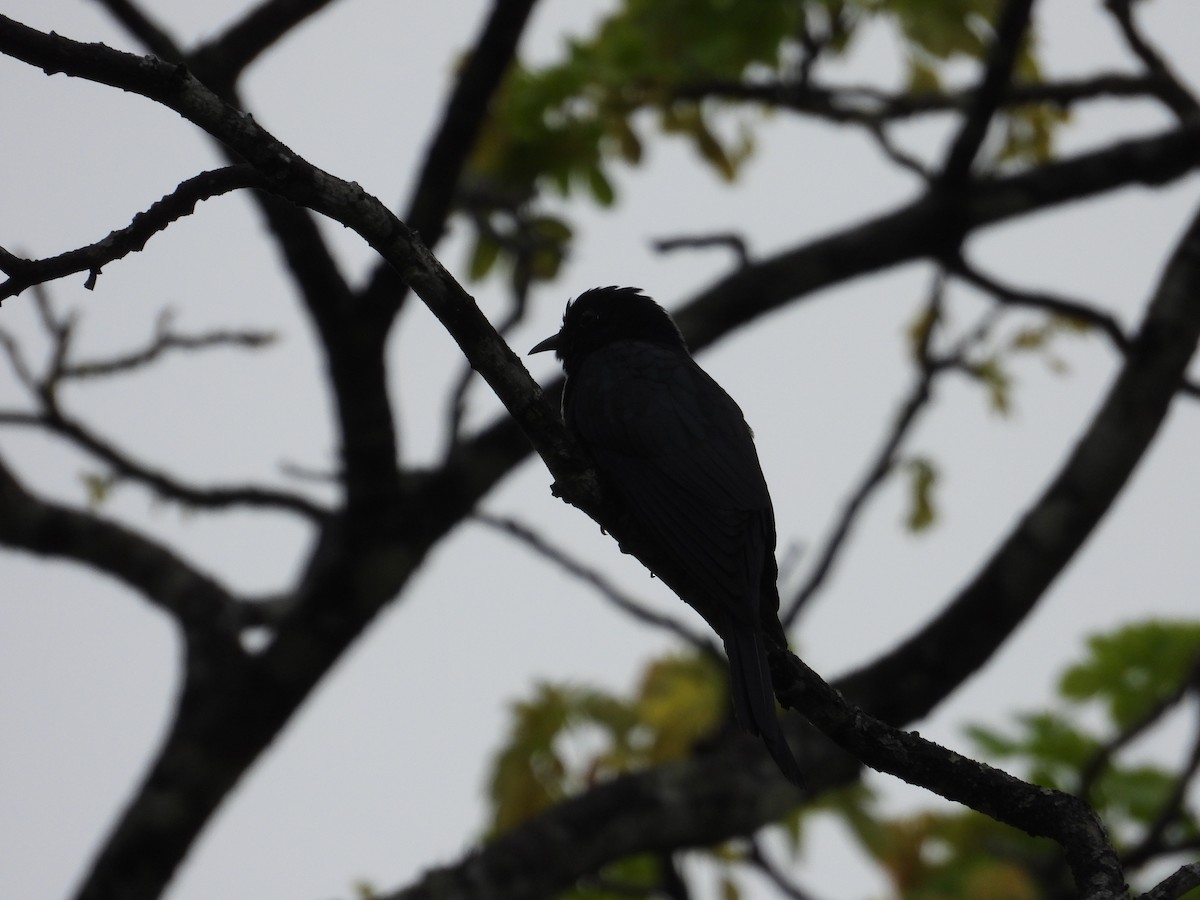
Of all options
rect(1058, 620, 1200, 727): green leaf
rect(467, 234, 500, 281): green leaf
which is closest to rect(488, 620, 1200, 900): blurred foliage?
rect(1058, 620, 1200, 727): green leaf

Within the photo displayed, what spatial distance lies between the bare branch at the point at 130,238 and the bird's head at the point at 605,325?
298cm

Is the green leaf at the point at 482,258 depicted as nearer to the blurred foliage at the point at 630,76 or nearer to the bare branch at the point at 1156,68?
the blurred foliage at the point at 630,76

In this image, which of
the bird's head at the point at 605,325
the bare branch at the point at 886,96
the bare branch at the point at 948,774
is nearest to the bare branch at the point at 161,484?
the bird's head at the point at 605,325

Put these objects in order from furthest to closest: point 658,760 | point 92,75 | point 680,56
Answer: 1. point 658,760
2. point 680,56
3. point 92,75

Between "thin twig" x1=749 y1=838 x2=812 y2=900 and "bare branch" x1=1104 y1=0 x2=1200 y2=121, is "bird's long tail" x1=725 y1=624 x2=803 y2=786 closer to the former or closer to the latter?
"thin twig" x1=749 y1=838 x2=812 y2=900

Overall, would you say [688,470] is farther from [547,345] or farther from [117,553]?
[117,553]

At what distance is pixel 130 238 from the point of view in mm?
2539

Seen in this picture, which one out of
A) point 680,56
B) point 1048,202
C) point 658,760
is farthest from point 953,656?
point 680,56

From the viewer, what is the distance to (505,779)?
21.4 feet

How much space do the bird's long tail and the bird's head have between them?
2.24 metres

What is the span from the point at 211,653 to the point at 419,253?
11.3 feet

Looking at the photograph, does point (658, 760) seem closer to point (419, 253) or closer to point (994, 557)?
point (994, 557)

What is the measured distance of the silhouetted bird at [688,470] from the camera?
3.58 meters

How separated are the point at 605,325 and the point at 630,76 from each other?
120cm
